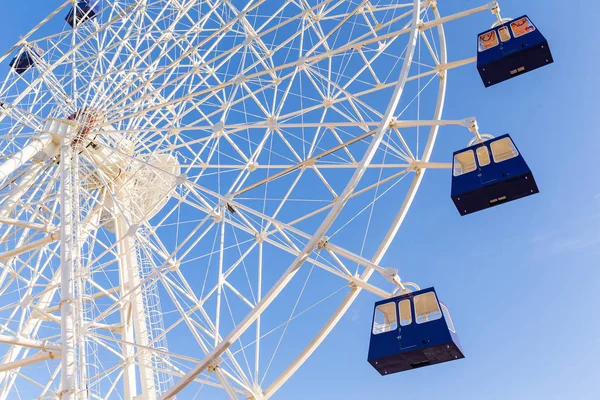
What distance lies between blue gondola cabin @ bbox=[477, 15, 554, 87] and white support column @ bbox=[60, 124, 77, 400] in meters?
8.51

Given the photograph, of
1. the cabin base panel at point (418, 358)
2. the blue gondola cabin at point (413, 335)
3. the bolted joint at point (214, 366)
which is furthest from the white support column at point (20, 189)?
the cabin base panel at point (418, 358)

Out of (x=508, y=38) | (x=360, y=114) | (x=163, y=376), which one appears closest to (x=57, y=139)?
(x=163, y=376)

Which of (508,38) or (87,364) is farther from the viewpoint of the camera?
(508,38)

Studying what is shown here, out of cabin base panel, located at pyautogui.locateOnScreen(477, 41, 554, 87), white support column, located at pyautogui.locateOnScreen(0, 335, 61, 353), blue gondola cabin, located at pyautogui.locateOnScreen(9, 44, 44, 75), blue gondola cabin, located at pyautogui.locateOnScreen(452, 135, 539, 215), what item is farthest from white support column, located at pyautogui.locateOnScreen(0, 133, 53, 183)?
cabin base panel, located at pyautogui.locateOnScreen(477, 41, 554, 87)

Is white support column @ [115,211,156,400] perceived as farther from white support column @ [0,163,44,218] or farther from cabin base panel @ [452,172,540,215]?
cabin base panel @ [452,172,540,215]

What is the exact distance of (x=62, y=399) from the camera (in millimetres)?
12055

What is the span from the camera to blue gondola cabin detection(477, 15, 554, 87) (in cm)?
1324

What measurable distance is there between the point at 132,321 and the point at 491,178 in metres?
8.56

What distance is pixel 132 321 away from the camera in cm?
1612

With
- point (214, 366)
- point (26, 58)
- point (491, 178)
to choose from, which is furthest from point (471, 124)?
point (26, 58)

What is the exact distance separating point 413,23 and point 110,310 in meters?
7.75

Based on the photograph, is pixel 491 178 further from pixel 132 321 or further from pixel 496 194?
pixel 132 321

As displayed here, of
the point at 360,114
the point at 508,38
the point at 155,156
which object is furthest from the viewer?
the point at 155,156

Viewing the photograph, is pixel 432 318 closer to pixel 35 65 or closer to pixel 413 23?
pixel 413 23
